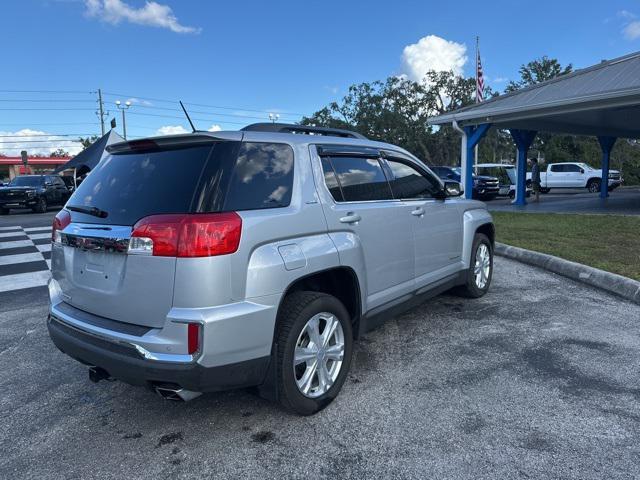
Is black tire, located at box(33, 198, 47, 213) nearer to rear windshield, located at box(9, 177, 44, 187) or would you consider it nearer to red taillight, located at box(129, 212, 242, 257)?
rear windshield, located at box(9, 177, 44, 187)

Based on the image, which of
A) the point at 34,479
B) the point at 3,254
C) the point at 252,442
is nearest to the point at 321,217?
the point at 252,442

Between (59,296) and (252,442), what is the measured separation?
1606 millimetres

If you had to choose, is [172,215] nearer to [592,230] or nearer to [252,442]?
[252,442]

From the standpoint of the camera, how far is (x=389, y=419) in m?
3.03

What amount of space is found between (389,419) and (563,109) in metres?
13.8

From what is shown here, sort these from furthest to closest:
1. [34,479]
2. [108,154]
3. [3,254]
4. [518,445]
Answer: [3,254] < [108,154] < [518,445] < [34,479]

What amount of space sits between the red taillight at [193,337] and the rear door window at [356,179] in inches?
54.3

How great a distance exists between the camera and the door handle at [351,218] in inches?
131

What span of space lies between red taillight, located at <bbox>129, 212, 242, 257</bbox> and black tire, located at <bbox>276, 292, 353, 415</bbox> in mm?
582

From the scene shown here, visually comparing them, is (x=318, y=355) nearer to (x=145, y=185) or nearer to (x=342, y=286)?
(x=342, y=286)

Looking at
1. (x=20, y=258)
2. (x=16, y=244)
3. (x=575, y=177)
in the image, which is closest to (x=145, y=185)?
(x=20, y=258)

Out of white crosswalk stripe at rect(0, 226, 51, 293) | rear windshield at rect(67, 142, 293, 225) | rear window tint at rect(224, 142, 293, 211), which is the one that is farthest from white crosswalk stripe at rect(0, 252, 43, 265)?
rear window tint at rect(224, 142, 293, 211)

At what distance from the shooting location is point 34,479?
251 cm

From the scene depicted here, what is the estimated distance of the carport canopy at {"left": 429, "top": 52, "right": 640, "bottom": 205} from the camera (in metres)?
13.0
